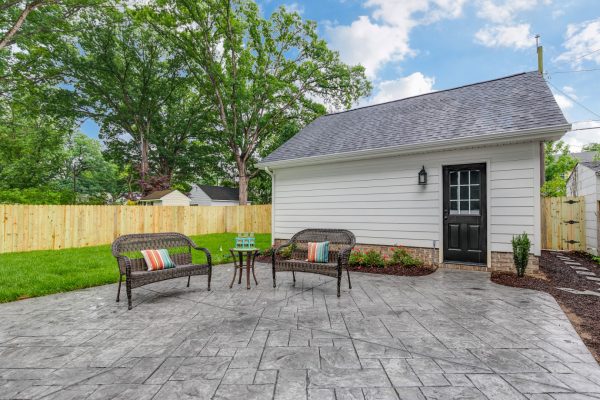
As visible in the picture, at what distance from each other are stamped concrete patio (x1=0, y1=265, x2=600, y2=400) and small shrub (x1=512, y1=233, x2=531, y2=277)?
93 centimetres

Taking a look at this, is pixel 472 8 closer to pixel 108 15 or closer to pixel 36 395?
pixel 36 395

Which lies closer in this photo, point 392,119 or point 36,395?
point 36,395

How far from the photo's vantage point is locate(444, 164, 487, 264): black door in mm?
5961

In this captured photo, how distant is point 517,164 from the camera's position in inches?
218

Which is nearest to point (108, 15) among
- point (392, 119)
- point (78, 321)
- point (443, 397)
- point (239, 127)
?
point (239, 127)

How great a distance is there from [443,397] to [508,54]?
12.5 metres

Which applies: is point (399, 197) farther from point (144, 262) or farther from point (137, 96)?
point (137, 96)

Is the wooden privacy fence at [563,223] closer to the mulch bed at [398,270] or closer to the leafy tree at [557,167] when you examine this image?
the leafy tree at [557,167]

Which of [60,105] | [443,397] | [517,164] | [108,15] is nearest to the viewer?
[443,397]

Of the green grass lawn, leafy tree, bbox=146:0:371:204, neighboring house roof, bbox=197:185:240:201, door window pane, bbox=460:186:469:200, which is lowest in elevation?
the green grass lawn

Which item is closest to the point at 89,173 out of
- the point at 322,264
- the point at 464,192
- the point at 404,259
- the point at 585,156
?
the point at 322,264

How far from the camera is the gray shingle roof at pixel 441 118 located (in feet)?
19.0

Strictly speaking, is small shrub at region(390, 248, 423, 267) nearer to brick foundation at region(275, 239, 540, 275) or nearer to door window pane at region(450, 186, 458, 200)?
brick foundation at region(275, 239, 540, 275)

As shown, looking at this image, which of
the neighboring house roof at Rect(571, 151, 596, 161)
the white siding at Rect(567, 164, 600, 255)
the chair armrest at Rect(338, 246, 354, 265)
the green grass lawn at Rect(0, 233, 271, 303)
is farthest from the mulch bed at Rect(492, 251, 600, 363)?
the neighboring house roof at Rect(571, 151, 596, 161)
